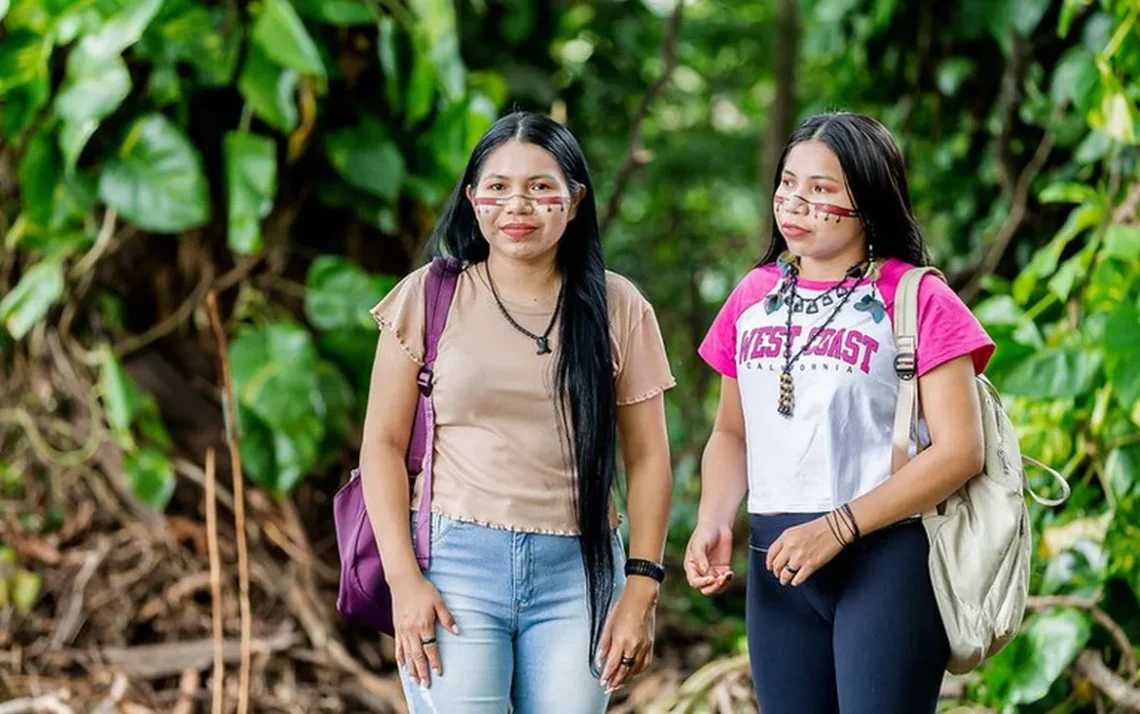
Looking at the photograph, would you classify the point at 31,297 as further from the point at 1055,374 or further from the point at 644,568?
the point at 1055,374

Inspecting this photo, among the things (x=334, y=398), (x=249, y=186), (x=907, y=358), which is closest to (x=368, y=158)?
(x=249, y=186)

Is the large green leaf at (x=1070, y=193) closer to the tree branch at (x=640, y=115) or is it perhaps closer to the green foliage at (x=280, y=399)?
the tree branch at (x=640, y=115)

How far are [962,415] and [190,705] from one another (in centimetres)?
233

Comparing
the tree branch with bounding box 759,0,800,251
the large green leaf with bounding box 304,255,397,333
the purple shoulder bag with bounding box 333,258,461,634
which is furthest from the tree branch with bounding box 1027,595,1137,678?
the tree branch with bounding box 759,0,800,251

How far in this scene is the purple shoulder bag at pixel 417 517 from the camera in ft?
6.05

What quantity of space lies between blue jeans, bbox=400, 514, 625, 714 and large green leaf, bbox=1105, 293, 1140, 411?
120 cm

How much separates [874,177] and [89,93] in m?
2.07

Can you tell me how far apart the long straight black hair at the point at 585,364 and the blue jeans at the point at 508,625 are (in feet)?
0.08

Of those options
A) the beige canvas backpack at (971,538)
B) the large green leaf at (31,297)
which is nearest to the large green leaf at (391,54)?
the large green leaf at (31,297)

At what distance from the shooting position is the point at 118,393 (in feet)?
11.6

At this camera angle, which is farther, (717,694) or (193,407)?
(193,407)

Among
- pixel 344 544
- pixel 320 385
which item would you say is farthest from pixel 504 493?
pixel 320 385

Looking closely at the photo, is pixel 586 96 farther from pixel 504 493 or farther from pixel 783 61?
pixel 504 493

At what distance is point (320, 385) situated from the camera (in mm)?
3602
